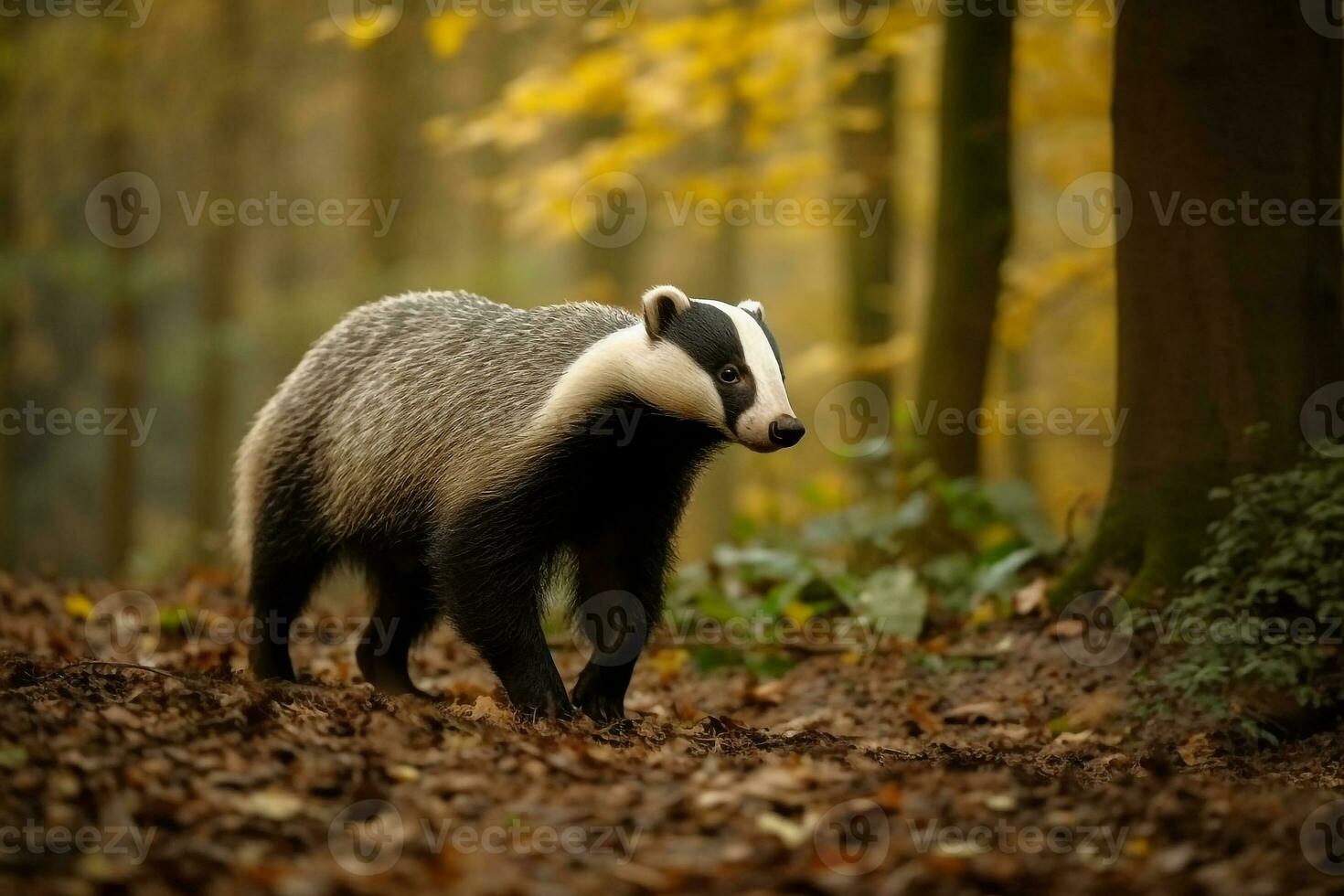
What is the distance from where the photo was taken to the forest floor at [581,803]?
335 cm

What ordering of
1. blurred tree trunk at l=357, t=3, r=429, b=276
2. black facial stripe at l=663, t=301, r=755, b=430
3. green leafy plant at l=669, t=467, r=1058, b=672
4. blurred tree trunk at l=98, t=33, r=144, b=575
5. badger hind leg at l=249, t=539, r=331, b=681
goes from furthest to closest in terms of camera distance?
blurred tree trunk at l=357, t=3, r=429, b=276 → blurred tree trunk at l=98, t=33, r=144, b=575 → green leafy plant at l=669, t=467, r=1058, b=672 → badger hind leg at l=249, t=539, r=331, b=681 → black facial stripe at l=663, t=301, r=755, b=430

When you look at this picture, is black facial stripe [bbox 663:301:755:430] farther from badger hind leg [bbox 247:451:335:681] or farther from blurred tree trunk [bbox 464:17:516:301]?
blurred tree trunk [bbox 464:17:516:301]

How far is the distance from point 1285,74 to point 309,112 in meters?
17.9

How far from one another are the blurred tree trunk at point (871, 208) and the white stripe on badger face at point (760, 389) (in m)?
7.27

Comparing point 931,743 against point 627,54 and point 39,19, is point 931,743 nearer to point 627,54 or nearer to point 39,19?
point 627,54

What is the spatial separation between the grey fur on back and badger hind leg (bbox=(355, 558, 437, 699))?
0.43m

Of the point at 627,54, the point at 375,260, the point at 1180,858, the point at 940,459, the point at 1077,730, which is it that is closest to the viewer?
the point at 1180,858

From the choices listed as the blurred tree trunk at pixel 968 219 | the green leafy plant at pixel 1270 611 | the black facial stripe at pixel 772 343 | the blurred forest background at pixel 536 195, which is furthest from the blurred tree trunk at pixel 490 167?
the green leafy plant at pixel 1270 611

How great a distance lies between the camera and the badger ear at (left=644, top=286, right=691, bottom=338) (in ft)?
18.2

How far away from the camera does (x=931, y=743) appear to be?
5.86m

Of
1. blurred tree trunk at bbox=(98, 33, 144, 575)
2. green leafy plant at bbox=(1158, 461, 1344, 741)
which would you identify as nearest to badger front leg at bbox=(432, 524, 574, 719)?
green leafy plant at bbox=(1158, 461, 1344, 741)

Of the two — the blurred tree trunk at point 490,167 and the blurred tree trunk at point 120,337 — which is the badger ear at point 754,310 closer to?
the blurred tree trunk at point 490,167

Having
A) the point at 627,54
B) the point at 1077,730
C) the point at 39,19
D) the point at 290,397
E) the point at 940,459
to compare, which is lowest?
the point at 1077,730

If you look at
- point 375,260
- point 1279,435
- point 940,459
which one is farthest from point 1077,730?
point 375,260
